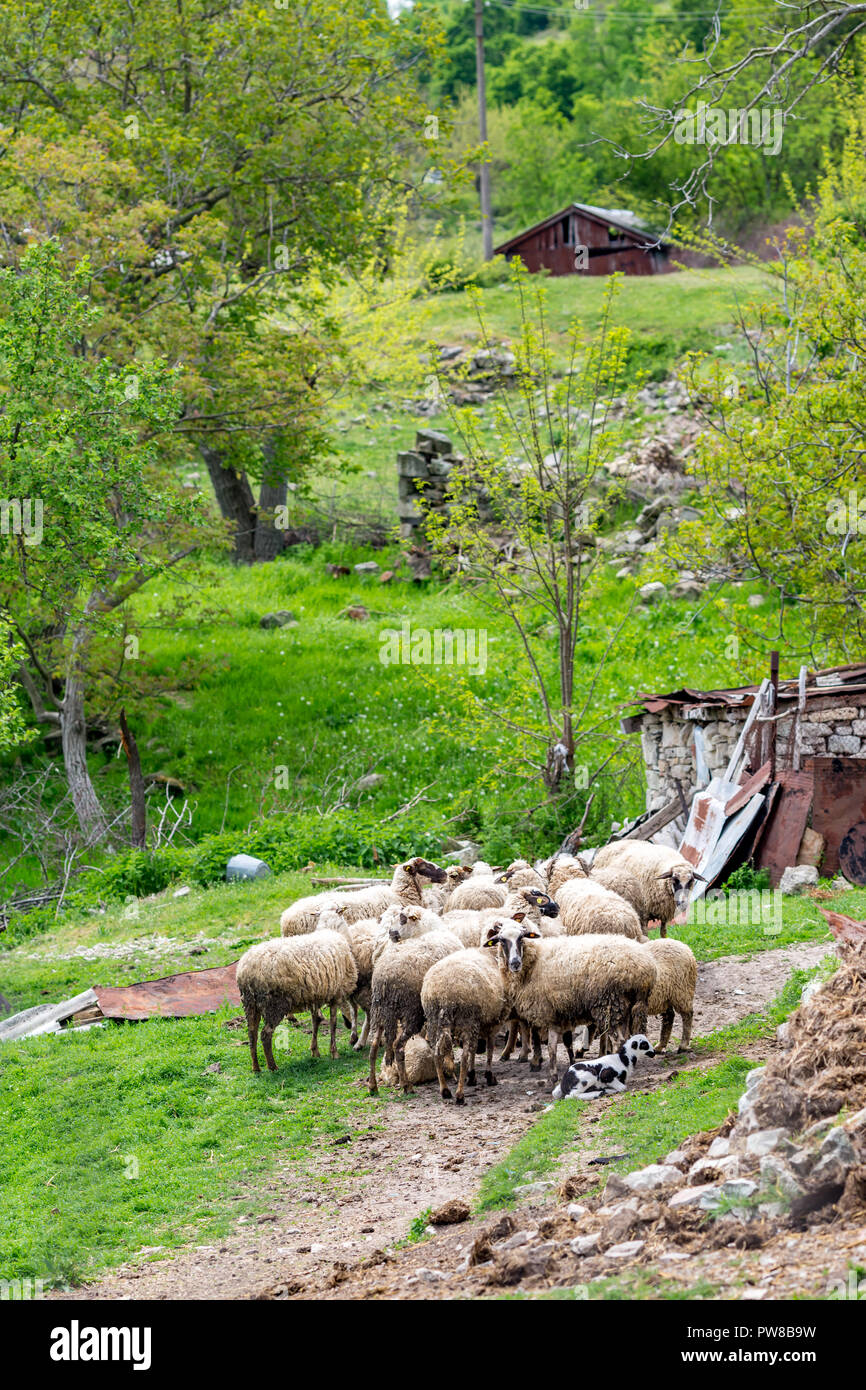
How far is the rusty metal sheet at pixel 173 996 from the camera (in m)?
11.9

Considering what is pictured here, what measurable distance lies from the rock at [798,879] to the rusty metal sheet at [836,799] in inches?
12.3

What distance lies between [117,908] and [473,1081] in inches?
348

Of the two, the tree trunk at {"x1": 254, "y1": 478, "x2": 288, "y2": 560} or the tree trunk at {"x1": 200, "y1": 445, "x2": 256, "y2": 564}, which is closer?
the tree trunk at {"x1": 200, "y1": 445, "x2": 256, "y2": 564}

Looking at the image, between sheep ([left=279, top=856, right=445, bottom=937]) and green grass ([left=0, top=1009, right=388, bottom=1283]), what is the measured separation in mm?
968

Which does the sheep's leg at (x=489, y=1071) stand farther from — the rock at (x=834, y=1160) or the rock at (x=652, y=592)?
the rock at (x=652, y=592)

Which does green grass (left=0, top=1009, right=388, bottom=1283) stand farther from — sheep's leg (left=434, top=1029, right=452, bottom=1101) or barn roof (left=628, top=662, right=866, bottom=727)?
barn roof (left=628, top=662, right=866, bottom=727)

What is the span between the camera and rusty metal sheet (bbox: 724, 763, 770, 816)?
527 inches

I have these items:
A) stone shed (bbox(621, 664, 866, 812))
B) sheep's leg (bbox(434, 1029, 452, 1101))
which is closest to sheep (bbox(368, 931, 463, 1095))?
sheep's leg (bbox(434, 1029, 452, 1101))

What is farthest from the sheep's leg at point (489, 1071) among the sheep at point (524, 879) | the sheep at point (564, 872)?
the sheep at point (564, 872)

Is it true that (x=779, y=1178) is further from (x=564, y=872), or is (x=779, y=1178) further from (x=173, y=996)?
(x=173, y=996)

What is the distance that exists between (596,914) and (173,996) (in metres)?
4.54

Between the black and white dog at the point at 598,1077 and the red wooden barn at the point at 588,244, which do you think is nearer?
the black and white dog at the point at 598,1077
